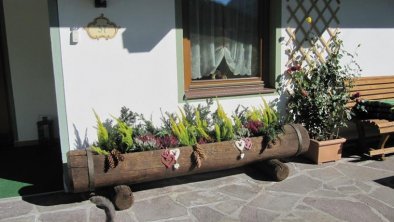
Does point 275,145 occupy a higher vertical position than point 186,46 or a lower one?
lower

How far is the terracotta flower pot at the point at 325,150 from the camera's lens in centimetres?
486

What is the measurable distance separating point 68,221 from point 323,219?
89.9 inches

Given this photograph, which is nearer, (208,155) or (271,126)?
(208,155)

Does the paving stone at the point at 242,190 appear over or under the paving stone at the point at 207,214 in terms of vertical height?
over

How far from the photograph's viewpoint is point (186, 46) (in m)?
4.68

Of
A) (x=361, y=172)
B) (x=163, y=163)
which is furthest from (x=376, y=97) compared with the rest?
(x=163, y=163)

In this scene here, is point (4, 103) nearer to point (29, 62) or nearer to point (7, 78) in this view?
point (7, 78)

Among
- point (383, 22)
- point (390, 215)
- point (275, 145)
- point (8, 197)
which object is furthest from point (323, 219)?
point (383, 22)

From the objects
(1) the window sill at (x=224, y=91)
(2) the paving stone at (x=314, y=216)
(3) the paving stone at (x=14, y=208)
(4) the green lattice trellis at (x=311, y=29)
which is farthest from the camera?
(4) the green lattice trellis at (x=311, y=29)

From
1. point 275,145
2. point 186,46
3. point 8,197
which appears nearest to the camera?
point 8,197

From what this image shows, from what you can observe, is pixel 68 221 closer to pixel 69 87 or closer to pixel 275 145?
pixel 69 87

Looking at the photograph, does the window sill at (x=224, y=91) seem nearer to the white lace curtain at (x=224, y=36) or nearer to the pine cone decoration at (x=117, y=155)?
the white lace curtain at (x=224, y=36)

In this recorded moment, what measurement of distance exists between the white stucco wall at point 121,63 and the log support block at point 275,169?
126 cm

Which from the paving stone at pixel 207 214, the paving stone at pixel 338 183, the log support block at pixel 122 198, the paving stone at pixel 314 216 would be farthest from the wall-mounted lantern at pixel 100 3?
the paving stone at pixel 338 183
